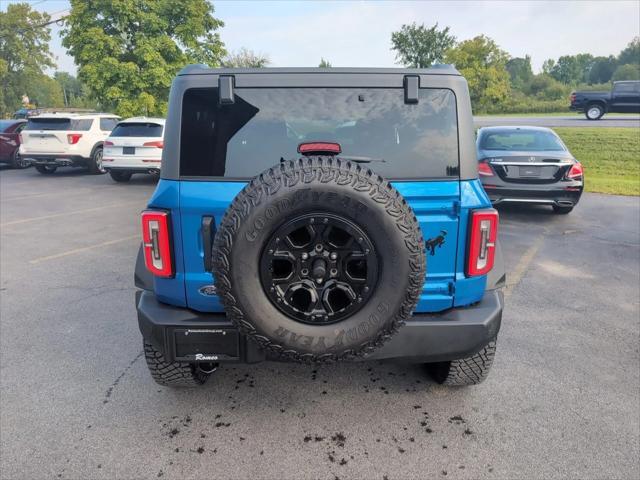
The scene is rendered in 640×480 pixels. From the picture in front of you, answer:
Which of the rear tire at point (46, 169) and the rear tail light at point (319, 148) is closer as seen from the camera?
the rear tail light at point (319, 148)

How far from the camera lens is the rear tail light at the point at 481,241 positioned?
2.45 m

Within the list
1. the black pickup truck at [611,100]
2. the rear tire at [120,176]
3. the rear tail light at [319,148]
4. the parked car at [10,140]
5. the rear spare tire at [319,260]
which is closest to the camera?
the rear spare tire at [319,260]

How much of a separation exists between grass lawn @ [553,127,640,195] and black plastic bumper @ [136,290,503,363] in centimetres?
1064

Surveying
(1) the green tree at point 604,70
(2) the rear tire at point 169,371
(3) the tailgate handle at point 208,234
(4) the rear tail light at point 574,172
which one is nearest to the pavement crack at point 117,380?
(2) the rear tire at point 169,371

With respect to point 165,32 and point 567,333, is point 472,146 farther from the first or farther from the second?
point 165,32

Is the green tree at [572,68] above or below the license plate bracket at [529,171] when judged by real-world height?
above

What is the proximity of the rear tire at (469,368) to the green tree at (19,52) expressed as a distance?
205 ft

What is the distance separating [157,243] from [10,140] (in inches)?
650

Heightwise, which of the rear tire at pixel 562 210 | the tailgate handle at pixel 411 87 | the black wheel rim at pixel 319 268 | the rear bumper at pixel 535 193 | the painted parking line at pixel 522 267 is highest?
the tailgate handle at pixel 411 87

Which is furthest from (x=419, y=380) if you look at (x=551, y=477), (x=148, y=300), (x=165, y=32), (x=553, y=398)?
(x=165, y=32)

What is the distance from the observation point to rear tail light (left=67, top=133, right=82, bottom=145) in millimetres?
13510

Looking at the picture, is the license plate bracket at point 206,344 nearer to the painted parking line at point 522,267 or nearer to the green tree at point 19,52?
the painted parking line at point 522,267

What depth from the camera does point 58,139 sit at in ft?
44.1

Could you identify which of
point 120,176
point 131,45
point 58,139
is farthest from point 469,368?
point 131,45
